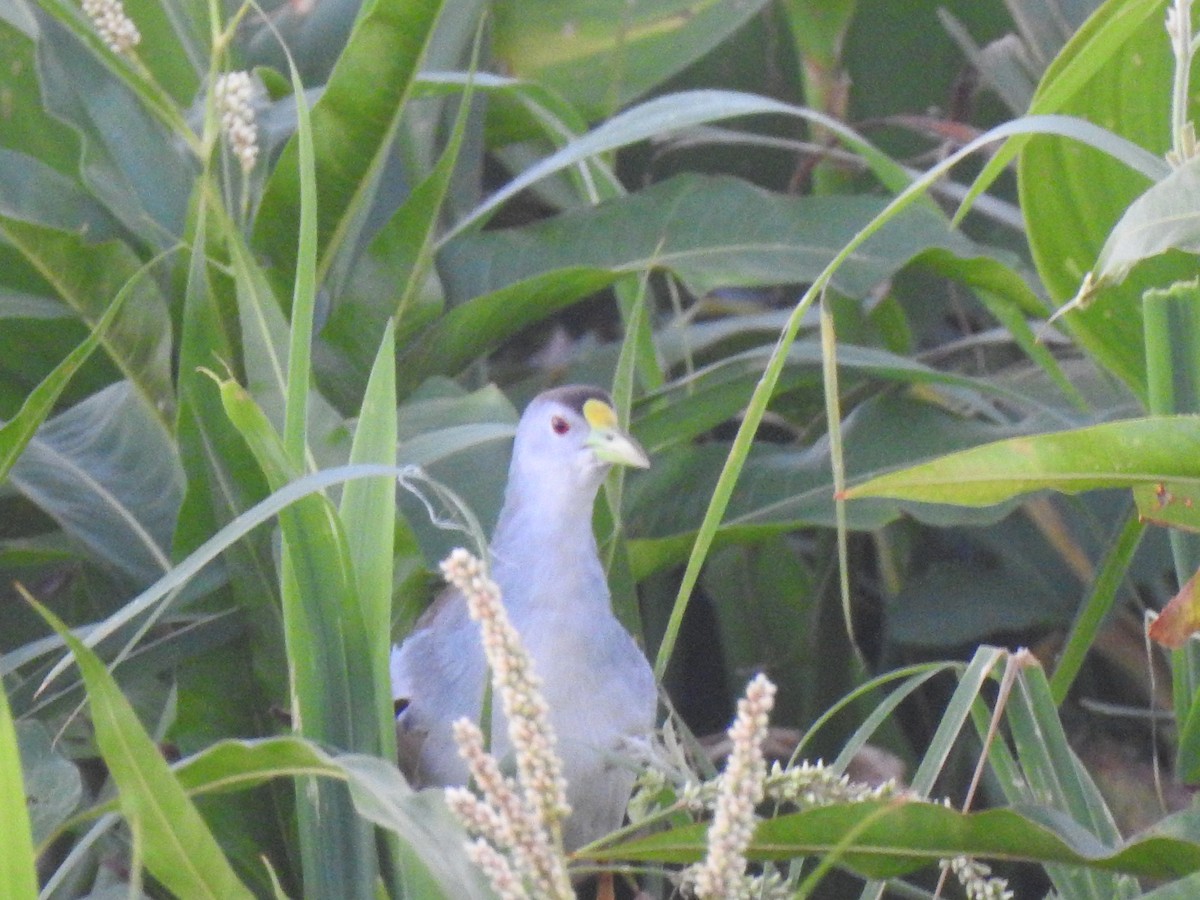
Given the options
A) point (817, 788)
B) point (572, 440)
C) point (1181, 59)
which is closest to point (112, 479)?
point (572, 440)

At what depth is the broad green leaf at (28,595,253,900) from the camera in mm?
964

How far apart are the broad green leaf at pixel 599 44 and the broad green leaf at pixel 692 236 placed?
0.46 meters

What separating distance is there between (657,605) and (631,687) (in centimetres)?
63

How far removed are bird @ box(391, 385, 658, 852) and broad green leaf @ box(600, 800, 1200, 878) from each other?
387mm

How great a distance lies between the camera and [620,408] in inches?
63.3

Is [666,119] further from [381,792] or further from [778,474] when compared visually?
[381,792]

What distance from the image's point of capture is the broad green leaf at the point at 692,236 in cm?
202

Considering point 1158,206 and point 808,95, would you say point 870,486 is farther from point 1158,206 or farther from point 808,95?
point 808,95

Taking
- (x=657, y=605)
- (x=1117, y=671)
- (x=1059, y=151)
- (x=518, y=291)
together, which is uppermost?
(x=1059, y=151)

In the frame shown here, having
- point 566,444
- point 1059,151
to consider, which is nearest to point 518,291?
point 566,444

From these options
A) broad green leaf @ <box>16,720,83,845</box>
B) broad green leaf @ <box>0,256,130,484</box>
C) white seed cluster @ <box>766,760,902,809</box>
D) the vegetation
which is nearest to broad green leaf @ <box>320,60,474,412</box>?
the vegetation

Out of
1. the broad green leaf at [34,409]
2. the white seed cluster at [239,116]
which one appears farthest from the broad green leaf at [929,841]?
the white seed cluster at [239,116]

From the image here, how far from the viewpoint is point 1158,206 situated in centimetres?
104

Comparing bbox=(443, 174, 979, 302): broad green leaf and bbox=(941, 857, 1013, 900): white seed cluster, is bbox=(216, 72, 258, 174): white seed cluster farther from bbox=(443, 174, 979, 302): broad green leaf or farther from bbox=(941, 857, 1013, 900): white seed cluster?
bbox=(941, 857, 1013, 900): white seed cluster
